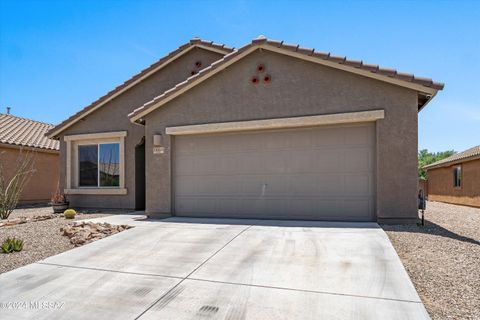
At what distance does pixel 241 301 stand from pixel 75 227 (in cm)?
596

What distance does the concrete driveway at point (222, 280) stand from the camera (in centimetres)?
363

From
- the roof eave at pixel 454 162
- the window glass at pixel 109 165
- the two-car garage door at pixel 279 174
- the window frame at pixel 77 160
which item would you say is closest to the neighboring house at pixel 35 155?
the window frame at pixel 77 160

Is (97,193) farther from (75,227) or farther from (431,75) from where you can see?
(431,75)

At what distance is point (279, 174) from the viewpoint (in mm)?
8680

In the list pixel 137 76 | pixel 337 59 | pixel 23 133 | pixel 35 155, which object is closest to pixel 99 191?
pixel 137 76

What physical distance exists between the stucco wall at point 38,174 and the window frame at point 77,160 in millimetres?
4781

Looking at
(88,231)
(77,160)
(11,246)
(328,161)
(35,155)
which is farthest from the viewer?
(35,155)

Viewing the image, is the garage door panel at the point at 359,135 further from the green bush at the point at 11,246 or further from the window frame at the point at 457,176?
the window frame at the point at 457,176

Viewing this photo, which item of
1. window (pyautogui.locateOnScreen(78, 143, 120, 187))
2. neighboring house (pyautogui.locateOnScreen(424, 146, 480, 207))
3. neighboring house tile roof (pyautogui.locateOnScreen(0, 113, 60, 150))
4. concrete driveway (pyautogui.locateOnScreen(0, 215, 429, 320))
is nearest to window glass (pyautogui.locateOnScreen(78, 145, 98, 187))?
window (pyautogui.locateOnScreen(78, 143, 120, 187))

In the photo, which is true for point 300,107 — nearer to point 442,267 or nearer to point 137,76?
point 442,267

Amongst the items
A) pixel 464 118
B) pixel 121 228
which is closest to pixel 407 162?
pixel 121 228

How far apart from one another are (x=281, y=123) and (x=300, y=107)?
71 centimetres

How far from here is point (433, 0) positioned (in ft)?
27.2

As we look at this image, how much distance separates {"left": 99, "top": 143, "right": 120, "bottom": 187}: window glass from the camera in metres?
12.5
